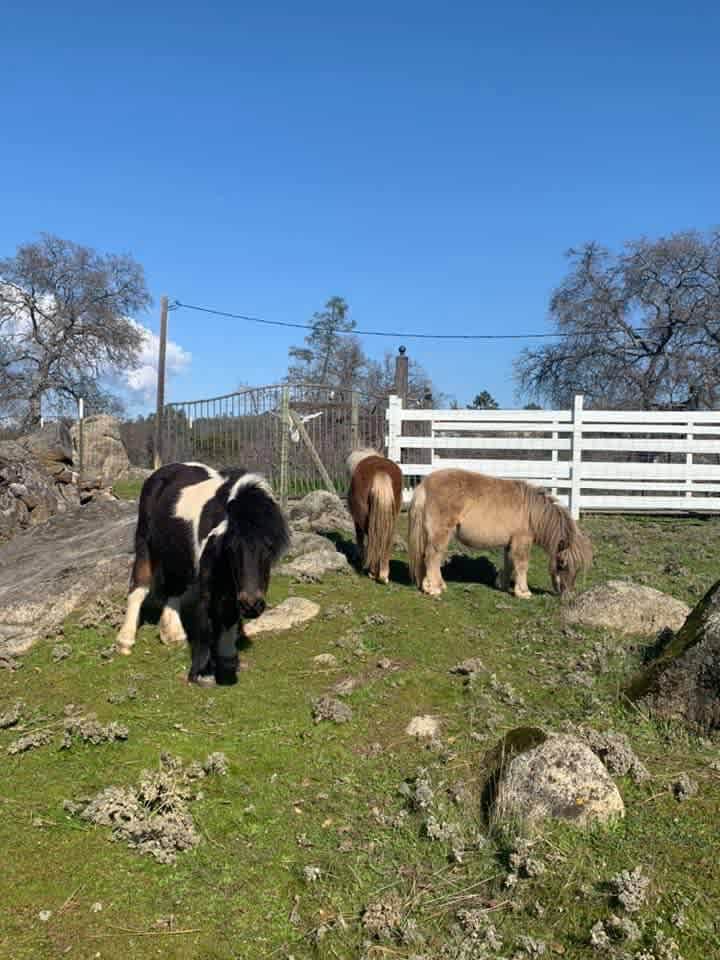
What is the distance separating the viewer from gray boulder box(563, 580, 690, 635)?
6777 mm

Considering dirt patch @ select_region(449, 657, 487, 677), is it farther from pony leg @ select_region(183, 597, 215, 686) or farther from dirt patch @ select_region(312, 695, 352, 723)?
pony leg @ select_region(183, 597, 215, 686)

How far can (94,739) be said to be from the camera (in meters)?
4.70

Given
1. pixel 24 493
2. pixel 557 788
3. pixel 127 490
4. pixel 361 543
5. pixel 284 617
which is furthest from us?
pixel 127 490

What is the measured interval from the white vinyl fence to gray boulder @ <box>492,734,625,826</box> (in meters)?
9.80

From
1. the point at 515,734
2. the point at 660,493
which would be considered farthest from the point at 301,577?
the point at 660,493

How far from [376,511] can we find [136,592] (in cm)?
313

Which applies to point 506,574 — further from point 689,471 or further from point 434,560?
point 689,471

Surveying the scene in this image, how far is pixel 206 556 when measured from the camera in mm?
5648

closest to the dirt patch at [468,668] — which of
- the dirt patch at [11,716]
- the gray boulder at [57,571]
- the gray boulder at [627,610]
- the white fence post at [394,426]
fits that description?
the gray boulder at [627,610]

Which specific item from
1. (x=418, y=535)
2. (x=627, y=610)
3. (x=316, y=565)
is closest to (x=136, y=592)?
(x=316, y=565)

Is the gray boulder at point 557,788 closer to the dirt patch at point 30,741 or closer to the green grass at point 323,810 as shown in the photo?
the green grass at point 323,810

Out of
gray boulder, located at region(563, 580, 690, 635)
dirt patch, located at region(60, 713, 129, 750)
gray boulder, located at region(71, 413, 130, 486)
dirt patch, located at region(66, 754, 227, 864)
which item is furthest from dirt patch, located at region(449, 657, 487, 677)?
gray boulder, located at region(71, 413, 130, 486)

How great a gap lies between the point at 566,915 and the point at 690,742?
69.6 inches

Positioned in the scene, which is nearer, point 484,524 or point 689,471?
point 484,524
